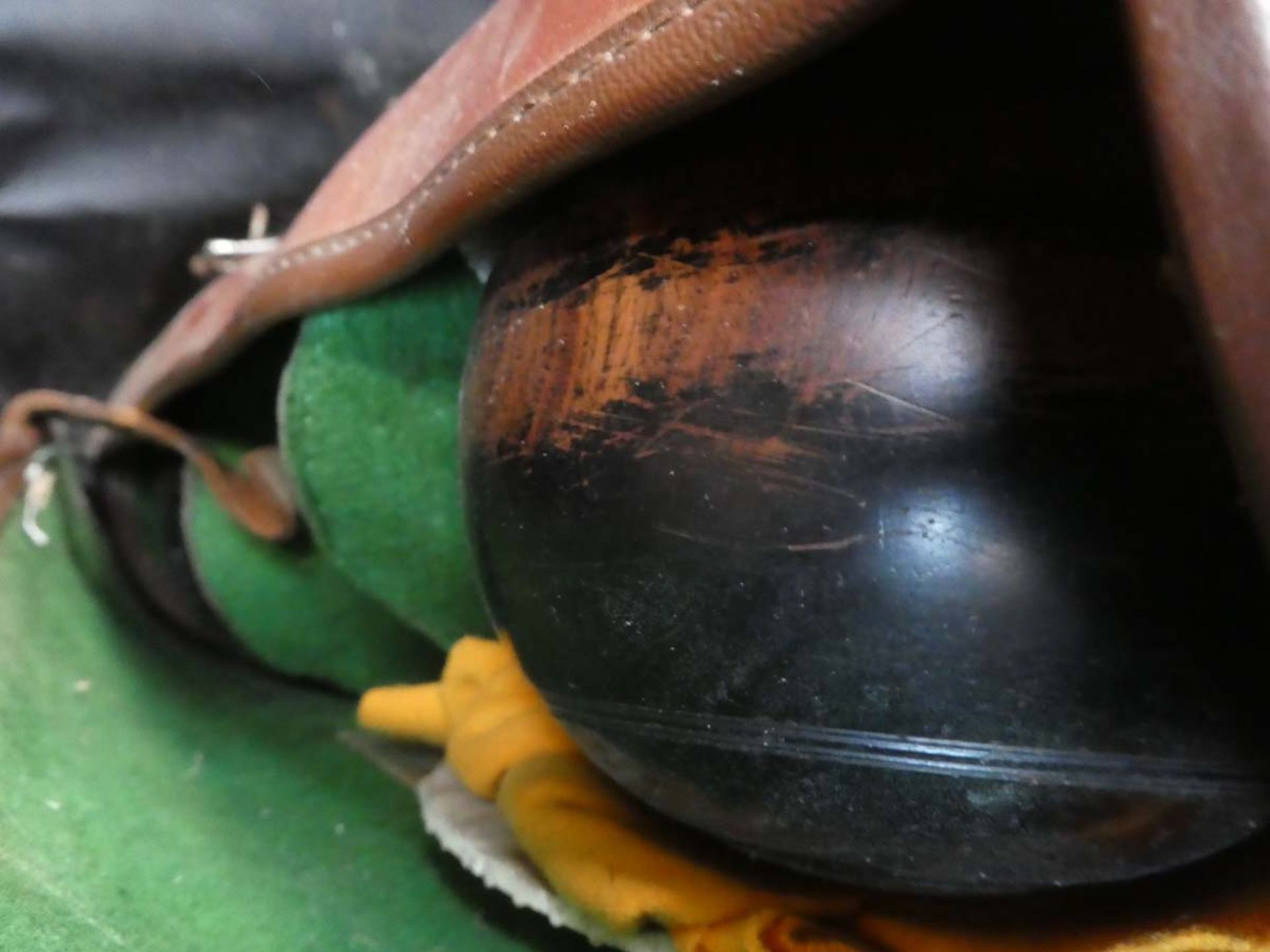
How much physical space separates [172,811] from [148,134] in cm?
71

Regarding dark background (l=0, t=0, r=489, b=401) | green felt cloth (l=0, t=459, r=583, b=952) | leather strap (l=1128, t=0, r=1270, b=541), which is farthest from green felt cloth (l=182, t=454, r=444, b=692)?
leather strap (l=1128, t=0, r=1270, b=541)

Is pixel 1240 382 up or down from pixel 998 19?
down

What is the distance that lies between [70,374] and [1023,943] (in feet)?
3.50

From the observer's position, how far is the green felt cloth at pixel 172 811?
0.72 m

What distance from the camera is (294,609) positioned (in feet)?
3.52

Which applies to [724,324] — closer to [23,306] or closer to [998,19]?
[998,19]

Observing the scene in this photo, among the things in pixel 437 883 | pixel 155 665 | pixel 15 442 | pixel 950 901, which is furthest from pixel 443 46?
pixel 950 901

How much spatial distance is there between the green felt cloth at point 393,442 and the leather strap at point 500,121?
0.16 ft

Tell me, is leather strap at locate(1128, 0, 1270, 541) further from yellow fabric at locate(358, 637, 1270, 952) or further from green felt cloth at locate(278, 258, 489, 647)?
green felt cloth at locate(278, 258, 489, 647)

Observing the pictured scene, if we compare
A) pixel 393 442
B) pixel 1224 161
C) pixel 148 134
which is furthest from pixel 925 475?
pixel 148 134

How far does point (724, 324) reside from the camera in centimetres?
46

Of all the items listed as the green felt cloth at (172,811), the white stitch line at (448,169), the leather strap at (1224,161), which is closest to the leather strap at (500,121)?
the white stitch line at (448,169)

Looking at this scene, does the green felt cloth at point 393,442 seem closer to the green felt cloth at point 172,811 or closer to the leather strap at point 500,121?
the leather strap at point 500,121

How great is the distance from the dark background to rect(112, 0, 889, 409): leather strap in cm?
25
